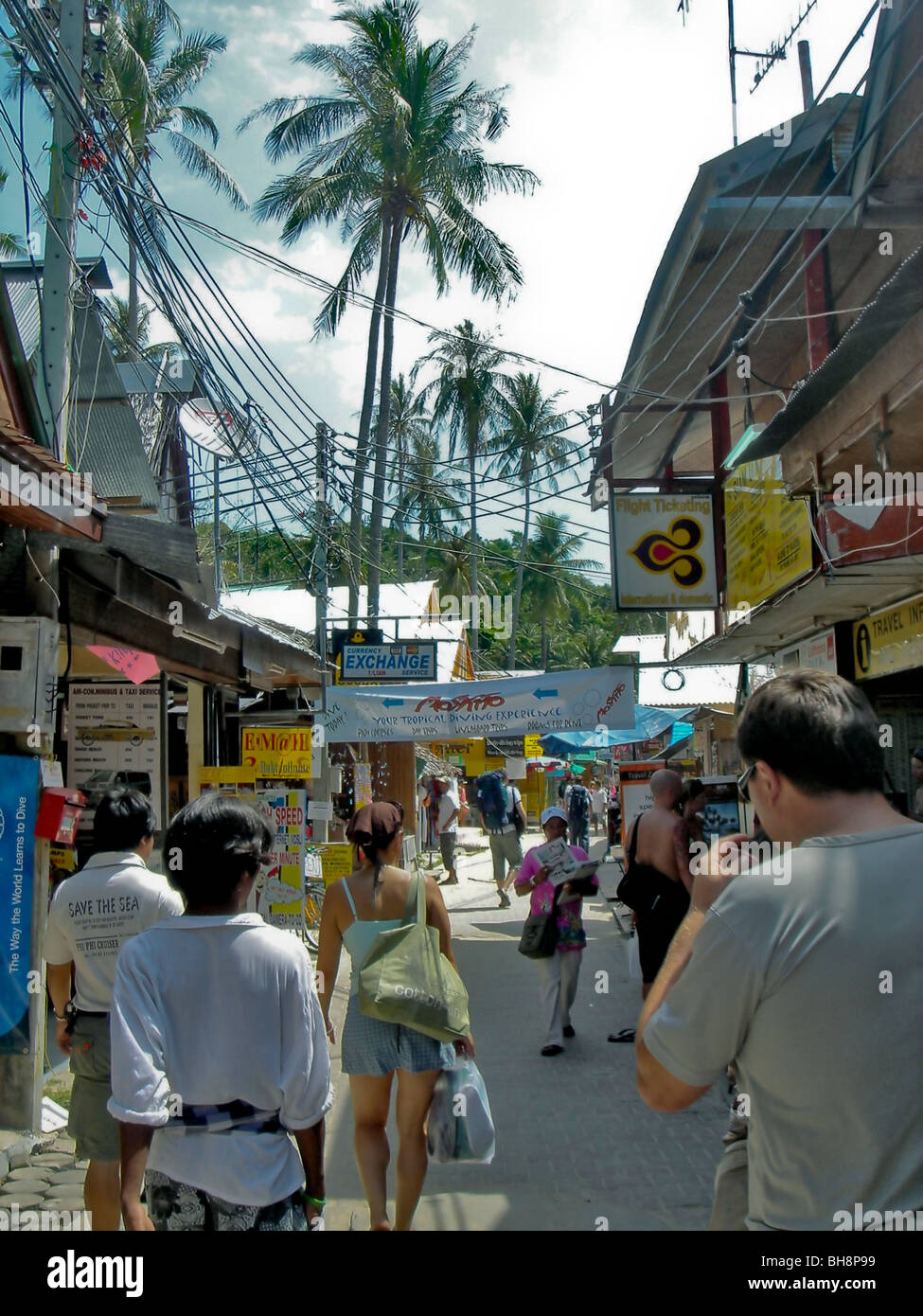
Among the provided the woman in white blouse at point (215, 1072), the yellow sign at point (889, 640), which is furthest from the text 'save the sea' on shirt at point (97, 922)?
the yellow sign at point (889, 640)

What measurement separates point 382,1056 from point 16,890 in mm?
2738

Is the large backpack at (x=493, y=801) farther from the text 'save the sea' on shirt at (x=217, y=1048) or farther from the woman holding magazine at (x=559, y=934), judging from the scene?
the text 'save the sea' on shirt at (x=217, y=1048)

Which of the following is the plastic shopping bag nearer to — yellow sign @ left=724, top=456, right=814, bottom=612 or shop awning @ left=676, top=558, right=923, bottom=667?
shop awning @ left=676, top=558, right=923, bottom=667

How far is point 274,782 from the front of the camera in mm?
9555

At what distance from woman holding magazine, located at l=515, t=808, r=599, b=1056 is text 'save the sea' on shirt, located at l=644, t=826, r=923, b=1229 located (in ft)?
18.6

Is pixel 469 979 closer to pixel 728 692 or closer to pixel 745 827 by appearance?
pixel 745 827

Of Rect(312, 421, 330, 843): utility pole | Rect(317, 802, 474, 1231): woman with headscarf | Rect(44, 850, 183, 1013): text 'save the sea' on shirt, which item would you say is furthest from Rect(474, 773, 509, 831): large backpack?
Rect(44, 850, 183, 1013): text 'save the sea' on shirt

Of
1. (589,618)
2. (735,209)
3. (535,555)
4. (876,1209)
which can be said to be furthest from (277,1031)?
(589,618)

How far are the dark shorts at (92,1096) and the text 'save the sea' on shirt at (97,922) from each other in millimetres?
117

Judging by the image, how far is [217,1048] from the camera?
2.47 m

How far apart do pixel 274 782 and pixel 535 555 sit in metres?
45.1

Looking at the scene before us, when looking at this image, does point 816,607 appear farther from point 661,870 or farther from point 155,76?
point 155,76

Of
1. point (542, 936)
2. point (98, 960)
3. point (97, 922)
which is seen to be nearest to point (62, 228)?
point (97, 922)

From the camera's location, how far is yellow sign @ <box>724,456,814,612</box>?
7293 mm
